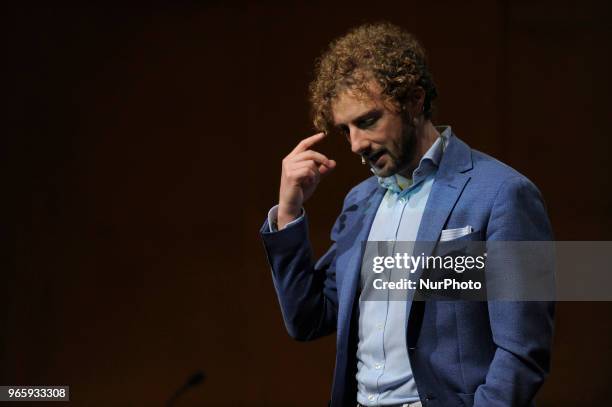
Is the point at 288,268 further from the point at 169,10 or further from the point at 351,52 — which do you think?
the point at 169,10

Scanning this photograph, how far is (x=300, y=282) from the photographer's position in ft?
5.93

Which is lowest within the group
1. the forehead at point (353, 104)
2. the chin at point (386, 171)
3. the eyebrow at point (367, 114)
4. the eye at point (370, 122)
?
the chin at point (386, 171)

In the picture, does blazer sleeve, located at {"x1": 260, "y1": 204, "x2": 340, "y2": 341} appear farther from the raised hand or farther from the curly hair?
the curly hair

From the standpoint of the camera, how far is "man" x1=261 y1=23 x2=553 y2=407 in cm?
146

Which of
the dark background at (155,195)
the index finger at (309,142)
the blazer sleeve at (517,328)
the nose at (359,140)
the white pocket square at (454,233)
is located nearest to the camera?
the blazer sleeve at (517,328)

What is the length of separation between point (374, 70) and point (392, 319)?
0.55 metres

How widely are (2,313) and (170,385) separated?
2.58ft

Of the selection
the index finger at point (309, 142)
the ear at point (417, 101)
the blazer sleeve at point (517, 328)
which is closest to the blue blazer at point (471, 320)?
the blazer sleeve at point (517, 328)

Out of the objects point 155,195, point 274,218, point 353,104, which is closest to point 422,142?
point 353,104

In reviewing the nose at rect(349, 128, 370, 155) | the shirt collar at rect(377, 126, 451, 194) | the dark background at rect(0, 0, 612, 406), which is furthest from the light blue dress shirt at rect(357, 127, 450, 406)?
the dark background at rect(0, 0, 612, 406)

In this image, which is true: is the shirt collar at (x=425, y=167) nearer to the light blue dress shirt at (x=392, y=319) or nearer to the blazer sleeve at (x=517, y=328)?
the light blue dress shirt at (x=392, y=319)

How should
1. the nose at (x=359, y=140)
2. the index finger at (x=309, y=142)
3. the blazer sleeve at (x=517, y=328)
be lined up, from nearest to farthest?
the blazer sleeve at (x=517, y=328), the nose at (x=359, y=140), the index finger at (x=309, y=142)

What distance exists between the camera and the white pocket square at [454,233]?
1.52m

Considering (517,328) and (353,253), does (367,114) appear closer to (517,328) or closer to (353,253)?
(353,253)
